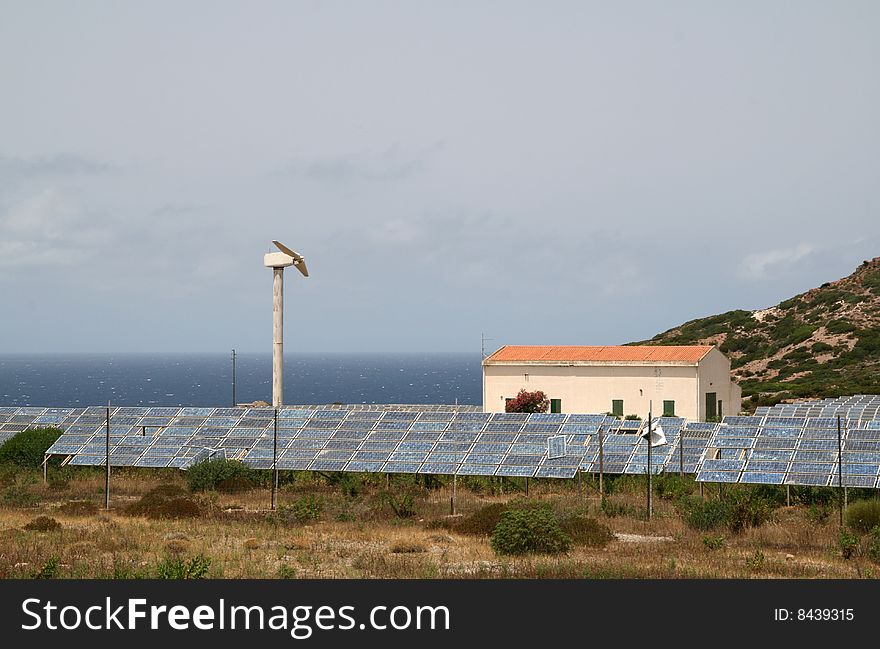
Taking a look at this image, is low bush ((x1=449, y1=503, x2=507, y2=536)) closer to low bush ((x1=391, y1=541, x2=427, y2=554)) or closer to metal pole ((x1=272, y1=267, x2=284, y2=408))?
low bush ((x1=391, y1=541, x2=427, y2=554))

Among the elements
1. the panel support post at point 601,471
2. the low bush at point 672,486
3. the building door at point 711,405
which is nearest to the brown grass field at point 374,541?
the panel support post at point 601,471

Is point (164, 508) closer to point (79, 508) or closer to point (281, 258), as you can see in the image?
point (79, 508)

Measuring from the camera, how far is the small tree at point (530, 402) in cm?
6488

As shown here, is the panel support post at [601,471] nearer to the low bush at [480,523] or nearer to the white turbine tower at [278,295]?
the low bush at [480,523]

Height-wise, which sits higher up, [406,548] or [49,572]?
[49,572]

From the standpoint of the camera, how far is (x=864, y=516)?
2948cm

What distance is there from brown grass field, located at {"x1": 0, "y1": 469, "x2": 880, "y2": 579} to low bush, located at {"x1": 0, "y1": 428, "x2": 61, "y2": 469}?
6.78 m

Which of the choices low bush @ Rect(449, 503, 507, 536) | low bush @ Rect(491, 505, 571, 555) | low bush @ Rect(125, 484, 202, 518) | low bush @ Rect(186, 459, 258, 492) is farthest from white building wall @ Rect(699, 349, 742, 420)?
low bush @ Rect(491, 505, 571, 555)

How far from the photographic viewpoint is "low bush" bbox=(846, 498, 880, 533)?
95.9 feet

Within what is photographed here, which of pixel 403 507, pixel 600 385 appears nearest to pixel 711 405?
pixel 600 385

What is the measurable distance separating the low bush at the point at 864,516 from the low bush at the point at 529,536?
8.74 metres

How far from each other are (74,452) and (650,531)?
25.8 meters

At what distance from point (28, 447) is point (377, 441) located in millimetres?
16647

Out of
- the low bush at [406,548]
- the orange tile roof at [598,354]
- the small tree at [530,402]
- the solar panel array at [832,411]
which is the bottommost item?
the low bush at [406,548]
